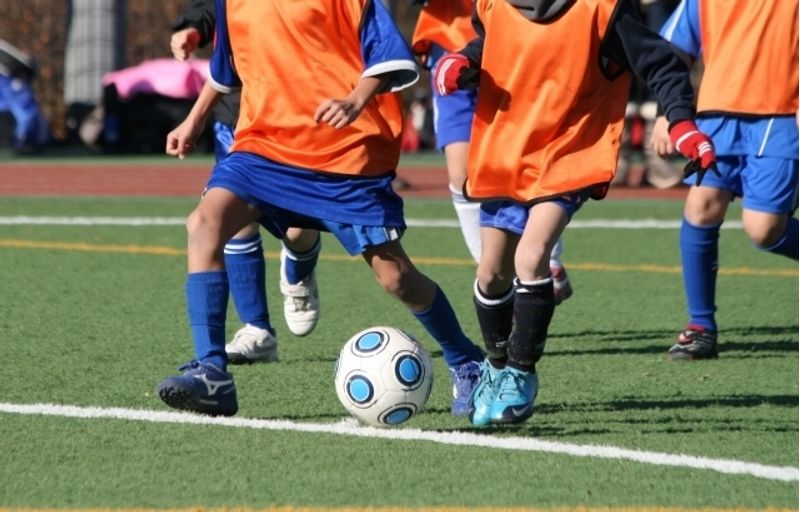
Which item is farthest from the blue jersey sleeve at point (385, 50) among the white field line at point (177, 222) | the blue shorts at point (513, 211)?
the white field line at point (177, 222)

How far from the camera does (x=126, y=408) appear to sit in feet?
19.0

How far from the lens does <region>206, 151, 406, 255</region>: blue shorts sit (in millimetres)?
5664

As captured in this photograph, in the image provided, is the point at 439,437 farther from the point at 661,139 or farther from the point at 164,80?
the point at 164,80

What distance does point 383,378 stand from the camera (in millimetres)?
5418

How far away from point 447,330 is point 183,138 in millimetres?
1137

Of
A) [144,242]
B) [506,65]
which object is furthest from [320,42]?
[144,242]

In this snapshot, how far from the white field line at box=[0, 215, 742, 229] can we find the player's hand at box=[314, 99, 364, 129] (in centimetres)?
741

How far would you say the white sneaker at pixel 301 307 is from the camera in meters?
7.48

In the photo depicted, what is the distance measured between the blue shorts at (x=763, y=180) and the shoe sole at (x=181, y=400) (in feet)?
8.59

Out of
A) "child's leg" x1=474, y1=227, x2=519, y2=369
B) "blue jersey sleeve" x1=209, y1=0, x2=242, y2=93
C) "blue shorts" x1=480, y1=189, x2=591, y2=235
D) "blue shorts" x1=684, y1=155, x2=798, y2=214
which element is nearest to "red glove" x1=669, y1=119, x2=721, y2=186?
"blue shorts" x1=480, y1=189, x2=591, y2=235

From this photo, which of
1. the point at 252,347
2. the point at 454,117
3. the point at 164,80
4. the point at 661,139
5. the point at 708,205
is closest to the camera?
the point at 661,139

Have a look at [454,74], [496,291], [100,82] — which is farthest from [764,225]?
[100,82]

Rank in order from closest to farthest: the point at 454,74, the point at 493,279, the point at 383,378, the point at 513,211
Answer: the point at 383,378, the point at 454,74, the point at 513,211, the point at 493,279

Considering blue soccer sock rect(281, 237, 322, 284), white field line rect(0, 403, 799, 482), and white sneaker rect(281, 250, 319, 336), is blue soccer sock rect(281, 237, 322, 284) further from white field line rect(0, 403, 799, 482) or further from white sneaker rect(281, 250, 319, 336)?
white field line rect(0, 403, 799, 482)
